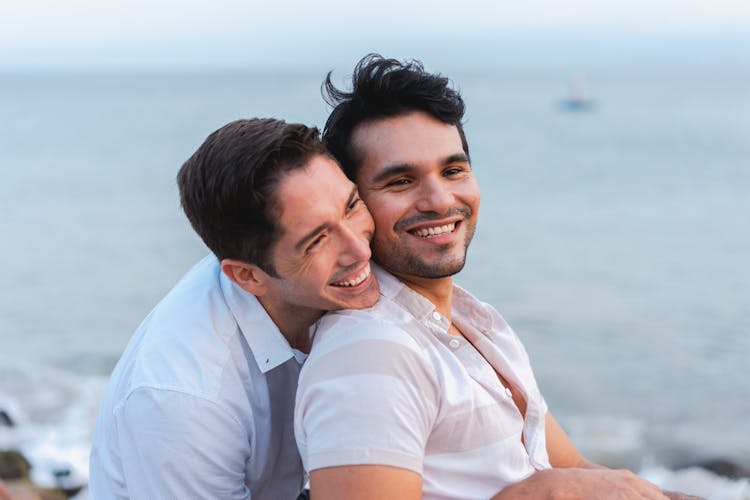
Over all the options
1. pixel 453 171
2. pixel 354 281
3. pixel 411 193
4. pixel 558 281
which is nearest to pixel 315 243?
pixel 354 281

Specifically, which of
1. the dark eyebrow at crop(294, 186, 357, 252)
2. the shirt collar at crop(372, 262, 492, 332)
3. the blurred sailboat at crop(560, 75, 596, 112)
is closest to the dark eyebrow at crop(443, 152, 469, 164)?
the shirt collar at crop(372, 262, 492, 332)

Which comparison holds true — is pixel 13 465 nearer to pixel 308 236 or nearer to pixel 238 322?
pixel 238 322

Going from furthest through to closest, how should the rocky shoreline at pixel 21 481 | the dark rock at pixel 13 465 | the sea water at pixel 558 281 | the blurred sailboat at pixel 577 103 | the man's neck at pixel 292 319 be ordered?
the blurred sailboat at pixel 577 103
the sea water at pixel 558 281
the dark rock at pixel 13 465
the rocky shoreline at pixel 21 481
the man's neck at pixel 292 319

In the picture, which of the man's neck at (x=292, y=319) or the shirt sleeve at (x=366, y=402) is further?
the man's neck at (x=292, y=319)

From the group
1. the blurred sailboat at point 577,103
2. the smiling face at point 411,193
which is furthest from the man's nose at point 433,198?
the blurred sailboat at point 577,103

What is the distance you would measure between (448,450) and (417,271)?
0.70 metres

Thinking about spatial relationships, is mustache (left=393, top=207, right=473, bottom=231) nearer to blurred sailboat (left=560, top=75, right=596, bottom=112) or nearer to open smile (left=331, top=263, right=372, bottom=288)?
open smile (left=331, top=263, right=372, bottom=288)

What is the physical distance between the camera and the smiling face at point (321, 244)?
2855mm

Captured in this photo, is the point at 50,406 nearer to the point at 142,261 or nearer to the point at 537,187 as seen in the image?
the point at 142,261

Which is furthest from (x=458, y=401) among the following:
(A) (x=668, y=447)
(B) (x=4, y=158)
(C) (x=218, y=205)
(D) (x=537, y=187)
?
(B) (x=4, y=158)

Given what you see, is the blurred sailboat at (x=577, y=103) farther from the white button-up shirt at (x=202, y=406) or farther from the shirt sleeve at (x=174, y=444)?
the shirt sleeve at (x=174, y=444)

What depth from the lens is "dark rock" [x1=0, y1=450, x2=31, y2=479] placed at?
25.8 feet

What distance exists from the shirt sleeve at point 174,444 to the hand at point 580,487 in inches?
34.8

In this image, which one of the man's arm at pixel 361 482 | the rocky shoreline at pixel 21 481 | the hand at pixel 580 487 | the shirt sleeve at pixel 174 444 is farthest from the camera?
the rocky shoreline at pixel 21 481
